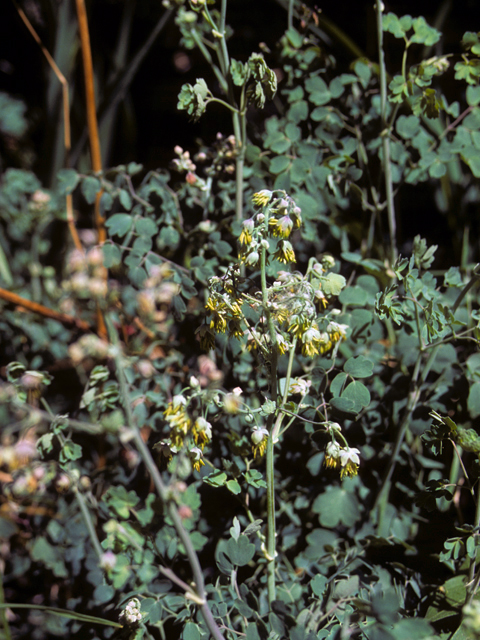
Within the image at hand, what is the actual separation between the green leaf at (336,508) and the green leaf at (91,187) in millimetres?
813

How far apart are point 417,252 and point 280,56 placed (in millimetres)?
589

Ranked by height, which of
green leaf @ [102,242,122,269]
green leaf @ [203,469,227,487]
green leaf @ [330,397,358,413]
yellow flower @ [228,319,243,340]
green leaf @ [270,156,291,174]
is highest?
green leaf @ [270,156,291,174]

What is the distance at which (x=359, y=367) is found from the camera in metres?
0.84

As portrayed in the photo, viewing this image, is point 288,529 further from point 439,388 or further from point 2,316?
point 2,316

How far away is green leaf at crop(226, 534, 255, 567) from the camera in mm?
759

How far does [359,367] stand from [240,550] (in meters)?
0.36

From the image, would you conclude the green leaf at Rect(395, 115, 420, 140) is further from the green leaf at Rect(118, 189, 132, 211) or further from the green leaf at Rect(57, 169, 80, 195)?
the green leaf at Rect(57, 169, 80, 195)

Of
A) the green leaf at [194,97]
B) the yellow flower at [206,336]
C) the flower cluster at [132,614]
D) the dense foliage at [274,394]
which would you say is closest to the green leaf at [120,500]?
the dense foliage at [274,394]

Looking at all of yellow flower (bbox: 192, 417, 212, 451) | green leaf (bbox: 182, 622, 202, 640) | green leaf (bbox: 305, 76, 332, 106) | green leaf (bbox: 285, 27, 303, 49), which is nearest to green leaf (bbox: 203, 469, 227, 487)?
yellow flower (bbox: 192, 417, 212, 451)

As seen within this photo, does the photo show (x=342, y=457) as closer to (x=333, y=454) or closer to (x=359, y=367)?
(x=333, y=454)

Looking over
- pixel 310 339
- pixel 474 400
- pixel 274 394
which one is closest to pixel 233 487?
pixel 274 394

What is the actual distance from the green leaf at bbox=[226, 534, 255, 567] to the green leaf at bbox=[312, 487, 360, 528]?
0.24m

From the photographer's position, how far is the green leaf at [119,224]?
104 centimetres

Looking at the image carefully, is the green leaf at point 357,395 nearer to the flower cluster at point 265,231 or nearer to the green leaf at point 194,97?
the flower cluster at point 265,231
